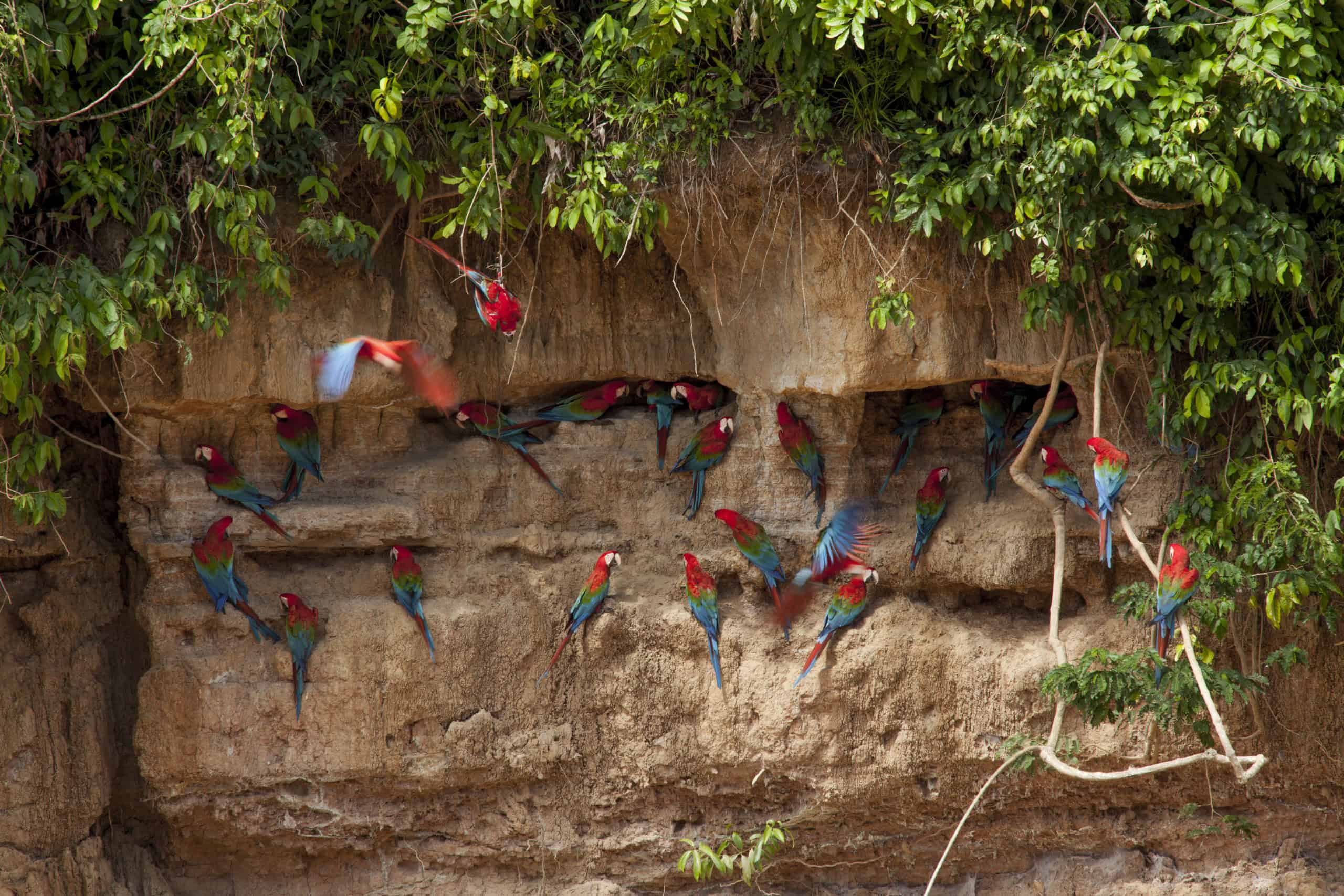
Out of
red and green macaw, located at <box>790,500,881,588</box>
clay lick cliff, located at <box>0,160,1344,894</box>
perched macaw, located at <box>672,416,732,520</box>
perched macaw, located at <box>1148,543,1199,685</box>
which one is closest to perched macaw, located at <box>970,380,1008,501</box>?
clay lick cliff, located at <box>0,160,1344,894</box>

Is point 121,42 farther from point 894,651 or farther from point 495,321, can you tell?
point 894,651

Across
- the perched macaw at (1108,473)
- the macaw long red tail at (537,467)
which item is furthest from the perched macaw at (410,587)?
the perched macaw at (1108,473)

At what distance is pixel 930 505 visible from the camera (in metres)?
4.18

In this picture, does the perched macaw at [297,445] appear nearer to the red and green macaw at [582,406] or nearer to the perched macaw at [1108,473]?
the red and green macaw at [582,406]

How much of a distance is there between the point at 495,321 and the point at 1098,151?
5.64ft

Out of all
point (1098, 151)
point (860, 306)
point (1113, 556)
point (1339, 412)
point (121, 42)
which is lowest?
point (1113, 556)

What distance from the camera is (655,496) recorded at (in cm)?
441

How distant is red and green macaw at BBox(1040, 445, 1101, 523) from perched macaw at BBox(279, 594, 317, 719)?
7.80 ft

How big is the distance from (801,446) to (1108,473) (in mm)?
953

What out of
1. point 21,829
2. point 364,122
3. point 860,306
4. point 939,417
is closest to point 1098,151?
point 860,306

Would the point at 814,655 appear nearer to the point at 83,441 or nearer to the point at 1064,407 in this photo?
the point at 1064,407

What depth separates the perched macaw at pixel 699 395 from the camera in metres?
4.32

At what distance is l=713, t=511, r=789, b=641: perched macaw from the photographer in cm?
418

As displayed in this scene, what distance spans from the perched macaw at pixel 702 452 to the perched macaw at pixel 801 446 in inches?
7.5
